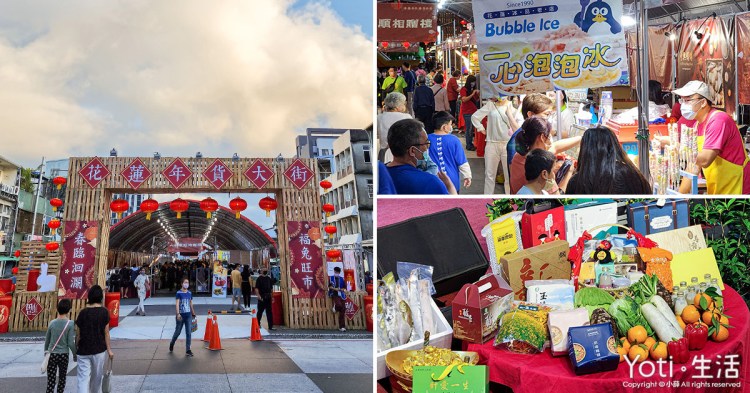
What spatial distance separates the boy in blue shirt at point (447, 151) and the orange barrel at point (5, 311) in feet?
34.2

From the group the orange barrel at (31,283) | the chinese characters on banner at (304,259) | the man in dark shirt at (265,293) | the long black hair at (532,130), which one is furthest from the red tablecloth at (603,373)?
the orange barrel at (31,283)

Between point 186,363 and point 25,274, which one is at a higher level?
point 25,274

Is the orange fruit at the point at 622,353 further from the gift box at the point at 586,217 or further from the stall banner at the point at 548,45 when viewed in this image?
the stall banner at the point at 548,45

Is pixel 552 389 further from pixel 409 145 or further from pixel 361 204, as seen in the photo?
pixel 361 204

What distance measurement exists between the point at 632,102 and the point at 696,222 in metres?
2.27

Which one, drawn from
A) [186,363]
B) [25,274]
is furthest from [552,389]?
[25,274]

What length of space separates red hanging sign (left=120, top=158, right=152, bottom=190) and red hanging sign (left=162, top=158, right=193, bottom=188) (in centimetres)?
34

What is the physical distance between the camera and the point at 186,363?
8.98 m

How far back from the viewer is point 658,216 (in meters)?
3.43

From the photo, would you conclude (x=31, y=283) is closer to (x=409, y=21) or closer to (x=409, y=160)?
(x=409, y=21)

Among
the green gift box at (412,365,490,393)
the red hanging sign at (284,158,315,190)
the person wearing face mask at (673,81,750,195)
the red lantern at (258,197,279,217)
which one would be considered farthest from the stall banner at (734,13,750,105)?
the red lantern at (258,197,279,217)

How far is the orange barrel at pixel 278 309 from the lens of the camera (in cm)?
1358

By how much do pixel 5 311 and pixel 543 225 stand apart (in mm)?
11626

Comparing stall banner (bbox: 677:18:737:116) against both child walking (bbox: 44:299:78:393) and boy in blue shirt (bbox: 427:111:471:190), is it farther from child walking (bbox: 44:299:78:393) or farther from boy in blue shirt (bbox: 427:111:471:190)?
child walking (bbox: 44:299:78:393)
